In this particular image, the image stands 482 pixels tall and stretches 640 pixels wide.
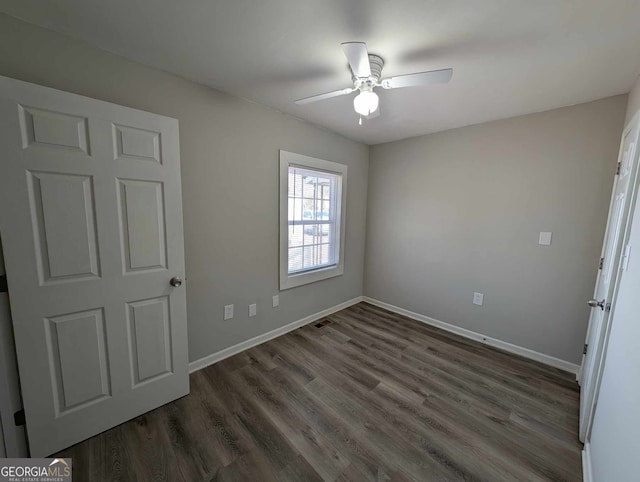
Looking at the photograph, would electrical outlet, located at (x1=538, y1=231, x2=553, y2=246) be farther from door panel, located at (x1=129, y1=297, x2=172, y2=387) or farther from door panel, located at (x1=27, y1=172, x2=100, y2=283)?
door panel, located at (x1=27, y1=172, x2=100, y2=283)

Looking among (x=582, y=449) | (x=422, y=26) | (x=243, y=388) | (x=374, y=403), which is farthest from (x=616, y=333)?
(x=243, y=388)

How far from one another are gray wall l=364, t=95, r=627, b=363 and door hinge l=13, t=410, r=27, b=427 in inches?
134

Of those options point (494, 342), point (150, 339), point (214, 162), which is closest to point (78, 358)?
point (150, 339)

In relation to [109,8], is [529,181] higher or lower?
lower

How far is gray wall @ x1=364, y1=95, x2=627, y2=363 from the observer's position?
208cm

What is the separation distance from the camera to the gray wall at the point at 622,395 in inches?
32.5

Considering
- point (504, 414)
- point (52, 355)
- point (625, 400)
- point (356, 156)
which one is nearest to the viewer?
point (625, 400)

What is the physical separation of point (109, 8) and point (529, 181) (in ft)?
10.8

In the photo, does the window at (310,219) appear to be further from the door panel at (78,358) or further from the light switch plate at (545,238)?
the light switch plate at (545,238)

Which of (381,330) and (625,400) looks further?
(381,330)

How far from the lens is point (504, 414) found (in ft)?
5.66

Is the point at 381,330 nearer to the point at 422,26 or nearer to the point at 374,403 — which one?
the point at 374,403

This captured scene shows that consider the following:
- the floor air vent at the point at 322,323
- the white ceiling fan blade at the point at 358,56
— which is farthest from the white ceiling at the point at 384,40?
the floor air vent at the point at 322,323

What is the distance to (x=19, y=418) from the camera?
130 centimetres
